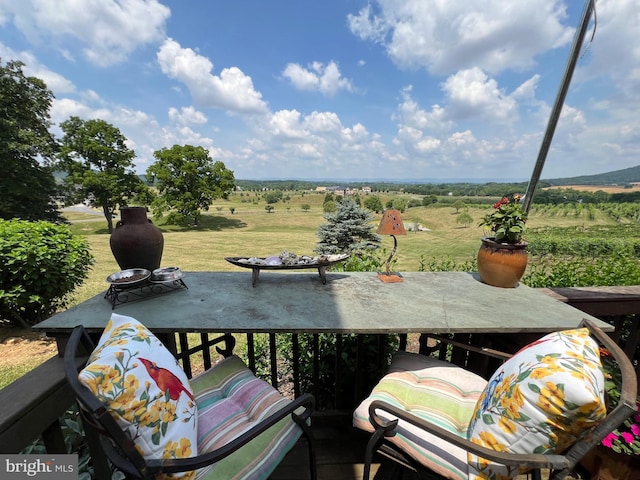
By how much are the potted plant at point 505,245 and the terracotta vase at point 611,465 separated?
2.98 ft

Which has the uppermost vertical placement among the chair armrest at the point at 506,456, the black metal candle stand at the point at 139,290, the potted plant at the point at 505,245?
the potted plant at the point at 505,245

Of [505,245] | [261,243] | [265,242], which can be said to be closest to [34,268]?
[505,245]

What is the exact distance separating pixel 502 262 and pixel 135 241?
2.40 m

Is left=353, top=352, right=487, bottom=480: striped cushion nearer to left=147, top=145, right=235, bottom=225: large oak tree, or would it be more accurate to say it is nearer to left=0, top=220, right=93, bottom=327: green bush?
left=0, top=220, right=93, bottom=327: green bush

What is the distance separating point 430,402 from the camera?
4.07 ft

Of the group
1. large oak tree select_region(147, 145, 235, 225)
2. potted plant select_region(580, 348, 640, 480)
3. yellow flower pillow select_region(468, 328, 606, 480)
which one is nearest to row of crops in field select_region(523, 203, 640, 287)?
potted plant select_region(580, 348, 640, 480)

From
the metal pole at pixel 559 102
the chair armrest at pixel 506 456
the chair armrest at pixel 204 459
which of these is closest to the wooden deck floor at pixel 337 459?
the chair armrest at pixel 506 456

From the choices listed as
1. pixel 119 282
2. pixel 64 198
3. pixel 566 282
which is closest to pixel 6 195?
pixel 64 198

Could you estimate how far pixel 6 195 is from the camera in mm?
11906

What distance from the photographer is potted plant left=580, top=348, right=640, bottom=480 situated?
51.4 inches

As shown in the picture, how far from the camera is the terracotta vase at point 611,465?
131 centimetres

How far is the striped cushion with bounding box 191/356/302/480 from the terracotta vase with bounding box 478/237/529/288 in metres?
1.53

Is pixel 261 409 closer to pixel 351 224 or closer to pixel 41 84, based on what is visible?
pixel 351 224

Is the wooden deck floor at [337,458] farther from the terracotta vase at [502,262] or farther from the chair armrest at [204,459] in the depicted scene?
the terracotta vase at [502,262]
